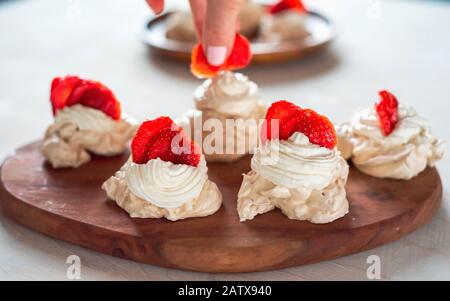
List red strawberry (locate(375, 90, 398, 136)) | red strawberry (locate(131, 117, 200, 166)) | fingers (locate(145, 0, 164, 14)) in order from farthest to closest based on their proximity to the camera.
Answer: fingers (locate(145, 0, 164, 14))
red strawberry (locate(375, 90, 398, 136))
red strawberry (locate(131, 117, 200, 166))

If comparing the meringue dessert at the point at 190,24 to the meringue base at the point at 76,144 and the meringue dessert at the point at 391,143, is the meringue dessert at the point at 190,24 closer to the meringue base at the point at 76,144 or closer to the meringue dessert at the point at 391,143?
the meringue base at the point at 76,144

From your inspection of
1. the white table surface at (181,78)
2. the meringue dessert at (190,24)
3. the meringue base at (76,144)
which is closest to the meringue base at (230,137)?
the meringue base at (76,144)

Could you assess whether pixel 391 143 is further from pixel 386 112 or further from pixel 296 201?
pixel 296 201

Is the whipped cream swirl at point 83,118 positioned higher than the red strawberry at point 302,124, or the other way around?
the red strawberry at point 302,124

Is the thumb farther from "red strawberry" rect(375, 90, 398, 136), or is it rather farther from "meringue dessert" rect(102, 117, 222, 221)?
"red strawberry" rect(375, 90, 398, 136)

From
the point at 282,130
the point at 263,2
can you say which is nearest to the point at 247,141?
the point at 282,130

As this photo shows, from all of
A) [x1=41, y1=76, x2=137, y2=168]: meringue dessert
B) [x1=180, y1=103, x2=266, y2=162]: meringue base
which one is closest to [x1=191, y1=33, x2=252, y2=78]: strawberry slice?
[x1=180, y1=103, x2=266, y2=162]: meringue base

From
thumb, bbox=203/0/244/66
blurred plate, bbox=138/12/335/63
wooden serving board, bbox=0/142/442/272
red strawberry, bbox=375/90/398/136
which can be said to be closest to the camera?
wooden serving board, bbox=0/142/442/272
